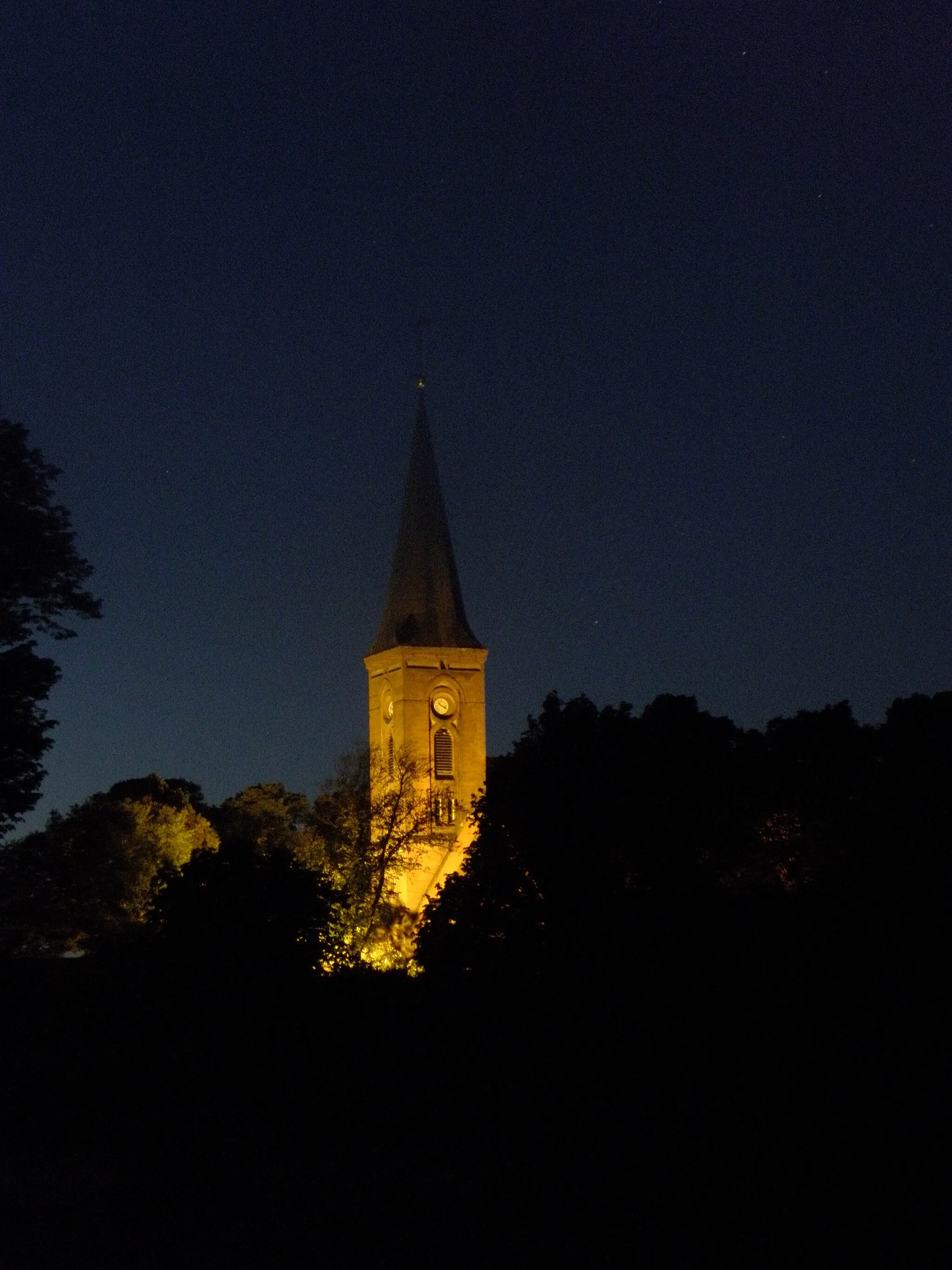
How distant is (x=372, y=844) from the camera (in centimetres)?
5206

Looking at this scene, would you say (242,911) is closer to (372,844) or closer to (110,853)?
(372,844)

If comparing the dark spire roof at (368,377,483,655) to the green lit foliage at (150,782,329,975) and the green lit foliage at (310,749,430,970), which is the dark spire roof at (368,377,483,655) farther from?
the green lit foliage at (150,782,329,975)

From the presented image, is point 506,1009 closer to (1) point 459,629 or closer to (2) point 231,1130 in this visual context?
(2) point 231,1130

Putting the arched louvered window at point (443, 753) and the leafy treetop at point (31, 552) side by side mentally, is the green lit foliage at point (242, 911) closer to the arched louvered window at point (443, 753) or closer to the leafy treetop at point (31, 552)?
the leafy treetop at point (31, 552)

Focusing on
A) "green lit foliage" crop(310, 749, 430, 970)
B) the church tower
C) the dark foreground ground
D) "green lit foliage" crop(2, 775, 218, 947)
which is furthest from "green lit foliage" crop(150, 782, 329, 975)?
the church tower

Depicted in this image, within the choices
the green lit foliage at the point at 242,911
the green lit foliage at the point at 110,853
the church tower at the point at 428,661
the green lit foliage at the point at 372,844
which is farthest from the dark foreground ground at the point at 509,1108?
the church tower at the point at 428,661

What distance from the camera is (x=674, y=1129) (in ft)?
64.3

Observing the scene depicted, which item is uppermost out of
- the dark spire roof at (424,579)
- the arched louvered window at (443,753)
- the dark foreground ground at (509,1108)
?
the dark spire roof at (424,579)

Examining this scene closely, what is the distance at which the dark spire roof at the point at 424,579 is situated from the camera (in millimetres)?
73938

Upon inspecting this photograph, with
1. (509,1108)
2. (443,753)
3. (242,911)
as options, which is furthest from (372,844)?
(509,1108)

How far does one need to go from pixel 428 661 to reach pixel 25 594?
142 feet

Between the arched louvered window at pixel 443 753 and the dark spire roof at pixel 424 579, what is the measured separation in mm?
3826

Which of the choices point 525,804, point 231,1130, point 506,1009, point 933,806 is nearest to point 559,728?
point 525,804

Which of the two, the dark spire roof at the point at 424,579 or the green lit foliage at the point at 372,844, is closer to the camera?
the green lit foliage at the point at 372,844
